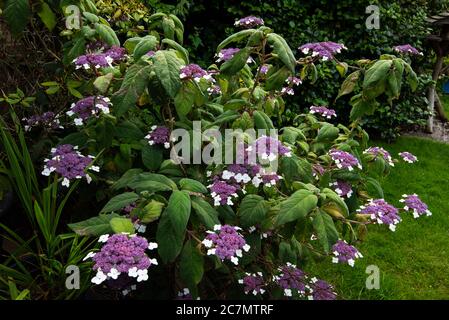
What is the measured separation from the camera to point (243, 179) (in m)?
1.58

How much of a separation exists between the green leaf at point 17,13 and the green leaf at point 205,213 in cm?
92

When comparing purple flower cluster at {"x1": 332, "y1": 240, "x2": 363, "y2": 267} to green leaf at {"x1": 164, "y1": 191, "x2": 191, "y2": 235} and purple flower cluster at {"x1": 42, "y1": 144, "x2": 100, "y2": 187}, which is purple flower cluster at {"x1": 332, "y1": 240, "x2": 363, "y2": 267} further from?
purple flower cluster at {"x1": 42, "y1": 144, "x2": 100, "y2": 187}

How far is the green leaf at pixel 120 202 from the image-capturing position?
5.19ft

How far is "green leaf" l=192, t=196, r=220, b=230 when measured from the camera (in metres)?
1.51

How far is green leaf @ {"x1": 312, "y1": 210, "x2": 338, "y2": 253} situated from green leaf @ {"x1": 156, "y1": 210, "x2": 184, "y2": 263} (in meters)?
0.43

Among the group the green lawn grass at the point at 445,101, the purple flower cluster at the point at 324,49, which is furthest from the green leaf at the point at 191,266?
the green lawn grass at the point at 445,101

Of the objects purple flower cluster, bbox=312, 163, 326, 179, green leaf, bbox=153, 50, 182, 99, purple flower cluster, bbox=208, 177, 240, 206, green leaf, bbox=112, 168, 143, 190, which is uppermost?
green leaf, bbox=153, 50, 182, 99

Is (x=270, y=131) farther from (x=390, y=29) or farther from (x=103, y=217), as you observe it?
(x=390, y=29)

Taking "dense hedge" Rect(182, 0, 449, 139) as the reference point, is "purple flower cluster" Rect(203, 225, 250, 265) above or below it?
above

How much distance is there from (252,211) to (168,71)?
1.81 feet

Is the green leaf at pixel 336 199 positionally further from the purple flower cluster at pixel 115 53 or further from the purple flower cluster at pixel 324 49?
the purple flower cluster at pixel 115 53

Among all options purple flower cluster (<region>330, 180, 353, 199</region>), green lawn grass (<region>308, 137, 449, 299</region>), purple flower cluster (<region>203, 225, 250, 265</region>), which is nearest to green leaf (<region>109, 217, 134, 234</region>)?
purple flower cluster (<region>203, 225, 250, 265</region>)

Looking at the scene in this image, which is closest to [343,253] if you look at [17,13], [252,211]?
[252,211]

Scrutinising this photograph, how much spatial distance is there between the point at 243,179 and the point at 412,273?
6.72 ft
